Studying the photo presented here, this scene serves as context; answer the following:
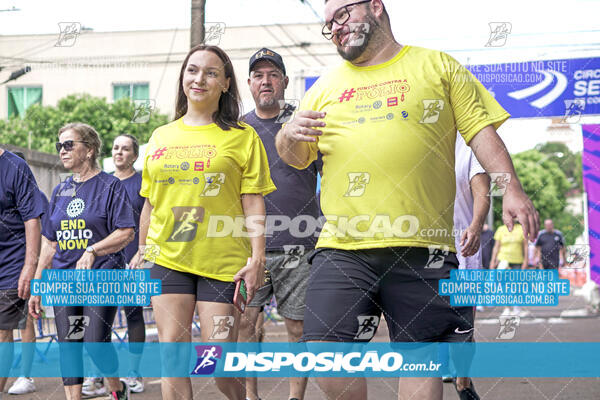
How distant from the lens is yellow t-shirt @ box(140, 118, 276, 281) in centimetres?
397

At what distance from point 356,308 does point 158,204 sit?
126 centimetres

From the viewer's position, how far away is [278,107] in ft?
18.4

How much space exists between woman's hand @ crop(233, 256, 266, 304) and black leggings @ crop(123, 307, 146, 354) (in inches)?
108

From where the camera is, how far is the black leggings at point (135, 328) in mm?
6535

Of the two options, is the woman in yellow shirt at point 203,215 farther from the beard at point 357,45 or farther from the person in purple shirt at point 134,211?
the person in purple shirt at point 134,211

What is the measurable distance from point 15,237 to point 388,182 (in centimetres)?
304

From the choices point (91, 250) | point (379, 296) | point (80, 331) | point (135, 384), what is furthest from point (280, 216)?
point (135, 384)

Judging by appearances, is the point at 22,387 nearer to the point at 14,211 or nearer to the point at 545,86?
the point at 14,211

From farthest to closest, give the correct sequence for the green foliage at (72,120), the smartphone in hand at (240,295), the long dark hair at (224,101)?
the green foliage at (72,120), the long dark hair at (224,101), the smartphone in hand at (240,295)

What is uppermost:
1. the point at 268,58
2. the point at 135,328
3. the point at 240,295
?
the point at 268,58

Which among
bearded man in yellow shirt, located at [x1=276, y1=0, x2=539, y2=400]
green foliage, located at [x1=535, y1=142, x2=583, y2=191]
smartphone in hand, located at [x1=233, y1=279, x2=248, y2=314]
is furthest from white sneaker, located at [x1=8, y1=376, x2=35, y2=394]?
green foliage, located at [x1=535, y1=142, x2=583, y2=191]

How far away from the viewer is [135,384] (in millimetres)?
6629

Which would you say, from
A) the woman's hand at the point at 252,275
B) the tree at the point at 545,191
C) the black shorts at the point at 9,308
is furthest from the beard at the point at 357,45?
the tree at the point at 545,191

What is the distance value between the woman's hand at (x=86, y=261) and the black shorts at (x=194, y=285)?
112cm
